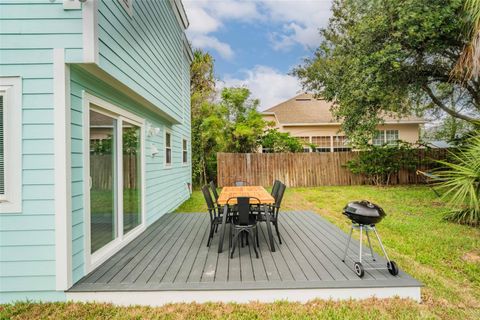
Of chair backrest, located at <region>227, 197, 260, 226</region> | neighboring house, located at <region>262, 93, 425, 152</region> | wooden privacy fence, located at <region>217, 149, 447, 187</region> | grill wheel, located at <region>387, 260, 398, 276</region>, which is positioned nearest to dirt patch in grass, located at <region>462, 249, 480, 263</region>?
grill wheel, located at <region>387, 260, 398, 276</region>

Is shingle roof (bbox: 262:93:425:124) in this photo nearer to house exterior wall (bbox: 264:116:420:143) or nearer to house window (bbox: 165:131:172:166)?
house exterior wall (bbox: 264:116:420:143)

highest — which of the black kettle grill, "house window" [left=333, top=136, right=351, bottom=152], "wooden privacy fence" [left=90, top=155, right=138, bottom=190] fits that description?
"house window" [left=333, top=136, right=351, bottom=152]

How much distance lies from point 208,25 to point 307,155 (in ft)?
32.2

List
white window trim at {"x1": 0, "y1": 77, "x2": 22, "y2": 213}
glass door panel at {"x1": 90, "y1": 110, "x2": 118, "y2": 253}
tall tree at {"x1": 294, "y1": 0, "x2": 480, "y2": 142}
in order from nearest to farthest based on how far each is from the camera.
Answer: white window trim at {"x1": 0, "y1": 77, "x2": 22, "y2": 213} → glass door panel at {"x1": 90, "y1": 110, "x2": 118, "y2": 253} → tall tree at {"x1": 294, "y1": 0, "x2": 480, "y2": 142}

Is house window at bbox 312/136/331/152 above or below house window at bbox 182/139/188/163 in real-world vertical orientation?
above

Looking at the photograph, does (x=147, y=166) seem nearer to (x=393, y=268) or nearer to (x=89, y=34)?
(x=89, y=34)

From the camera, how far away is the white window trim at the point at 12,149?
269cm

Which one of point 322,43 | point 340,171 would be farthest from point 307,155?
point 322,43

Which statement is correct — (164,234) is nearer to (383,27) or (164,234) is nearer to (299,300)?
(299,300)

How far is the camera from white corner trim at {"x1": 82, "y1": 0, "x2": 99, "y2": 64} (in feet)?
9.04

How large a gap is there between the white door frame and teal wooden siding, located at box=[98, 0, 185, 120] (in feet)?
1.45

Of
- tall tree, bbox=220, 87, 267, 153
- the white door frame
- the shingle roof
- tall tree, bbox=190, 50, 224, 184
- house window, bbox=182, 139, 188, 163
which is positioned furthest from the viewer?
the shingle roof

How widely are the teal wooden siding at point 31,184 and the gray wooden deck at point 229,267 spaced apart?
475mm

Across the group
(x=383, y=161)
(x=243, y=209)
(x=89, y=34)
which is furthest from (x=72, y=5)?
(x=383, y=161)
